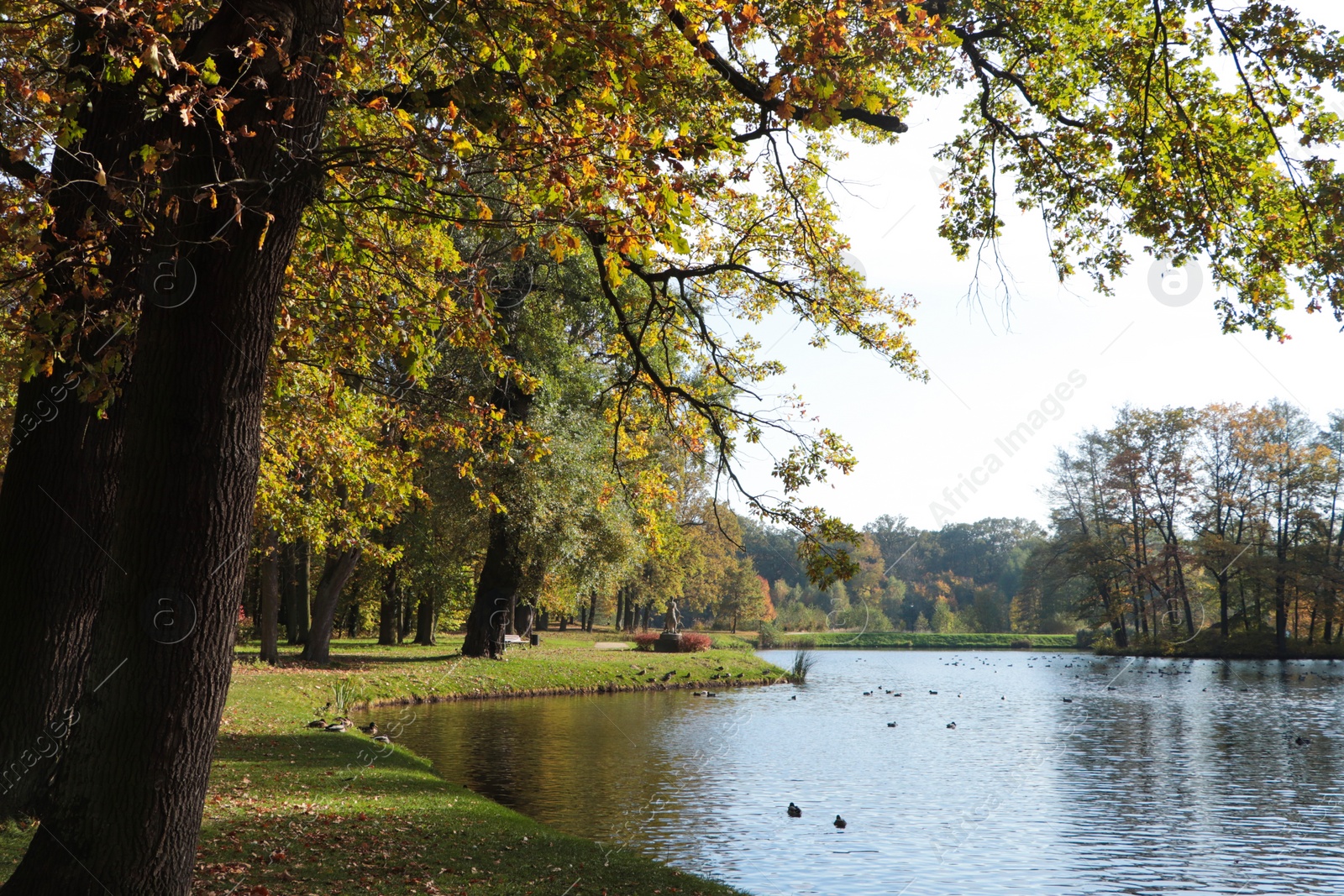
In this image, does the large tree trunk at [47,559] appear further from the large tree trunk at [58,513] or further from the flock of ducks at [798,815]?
the flock of ducks at [798,815]

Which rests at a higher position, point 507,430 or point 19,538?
point 507,430

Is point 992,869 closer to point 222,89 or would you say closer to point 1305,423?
point 222,89

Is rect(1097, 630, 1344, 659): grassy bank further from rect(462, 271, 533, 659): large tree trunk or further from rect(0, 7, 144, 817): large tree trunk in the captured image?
rect(0, 7, 144, 817): large tree trunk

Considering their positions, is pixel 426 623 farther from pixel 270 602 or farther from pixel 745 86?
pixel 745 86

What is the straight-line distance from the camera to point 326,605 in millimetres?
26297

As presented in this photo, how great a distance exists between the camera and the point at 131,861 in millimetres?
4168

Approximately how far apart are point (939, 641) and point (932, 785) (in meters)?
68.2

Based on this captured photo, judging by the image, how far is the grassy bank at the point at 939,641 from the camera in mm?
75562

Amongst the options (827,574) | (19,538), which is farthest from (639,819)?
(19,538)

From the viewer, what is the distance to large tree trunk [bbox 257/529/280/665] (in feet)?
82.2

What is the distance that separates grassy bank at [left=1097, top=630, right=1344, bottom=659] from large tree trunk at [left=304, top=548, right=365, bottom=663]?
46.5m

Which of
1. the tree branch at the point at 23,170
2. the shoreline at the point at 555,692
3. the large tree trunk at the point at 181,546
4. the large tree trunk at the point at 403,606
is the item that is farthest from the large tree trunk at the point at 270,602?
the large tree trunk at the point at 181,546

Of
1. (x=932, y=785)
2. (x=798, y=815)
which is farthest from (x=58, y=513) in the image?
(x=932, y=785)

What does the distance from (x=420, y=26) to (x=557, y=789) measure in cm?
1143
